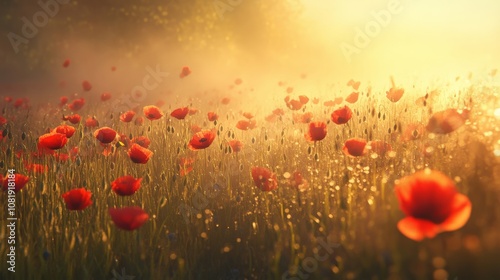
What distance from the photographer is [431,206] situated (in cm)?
150

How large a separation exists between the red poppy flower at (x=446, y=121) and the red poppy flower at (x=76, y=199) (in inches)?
76.8

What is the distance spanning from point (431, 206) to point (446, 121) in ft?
4.26

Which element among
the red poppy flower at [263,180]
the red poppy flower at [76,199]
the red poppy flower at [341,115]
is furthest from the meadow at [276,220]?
the red poppy flower at [341,115]

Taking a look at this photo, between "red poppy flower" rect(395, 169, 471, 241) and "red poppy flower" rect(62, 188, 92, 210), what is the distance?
1.65 m

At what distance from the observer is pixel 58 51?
17.0 m

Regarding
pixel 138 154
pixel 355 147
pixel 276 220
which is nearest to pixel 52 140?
pixel 138 154

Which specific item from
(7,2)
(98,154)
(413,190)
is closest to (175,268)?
(413,190)

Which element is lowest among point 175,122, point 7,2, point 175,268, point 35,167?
point 175,268

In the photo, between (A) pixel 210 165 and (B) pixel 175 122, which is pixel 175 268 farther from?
(B) pixel 175 122

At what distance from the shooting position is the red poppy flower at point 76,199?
2.43 meters

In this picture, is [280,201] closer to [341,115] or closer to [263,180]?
[263,180]

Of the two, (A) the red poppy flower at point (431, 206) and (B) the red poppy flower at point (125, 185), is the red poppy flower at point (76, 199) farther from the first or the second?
(A) the red poppy flower at point (431, 206)

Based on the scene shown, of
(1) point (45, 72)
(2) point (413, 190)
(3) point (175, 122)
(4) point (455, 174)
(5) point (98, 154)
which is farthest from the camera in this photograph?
(1) point (45, 72)

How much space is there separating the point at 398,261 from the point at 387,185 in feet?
3.80
